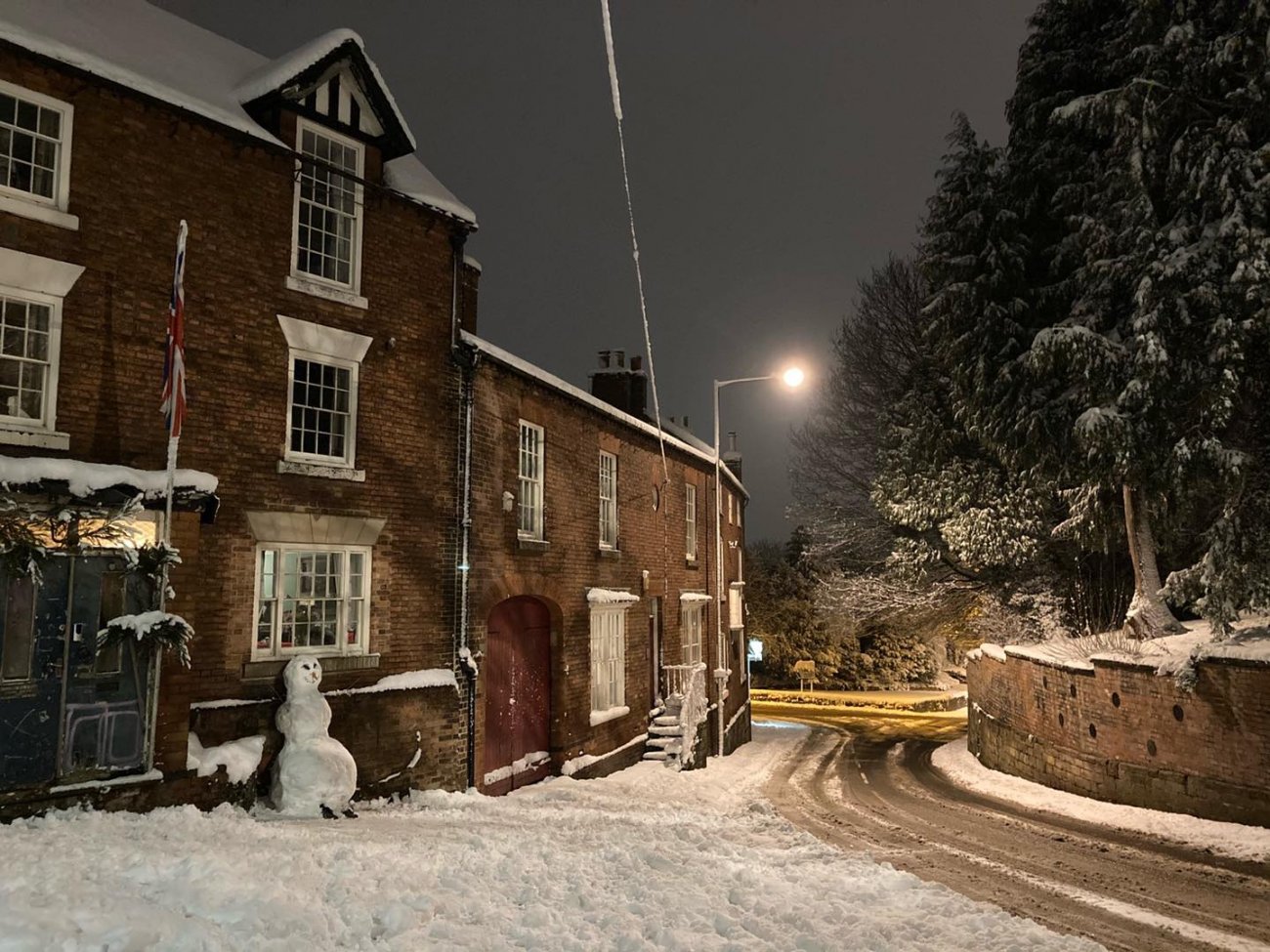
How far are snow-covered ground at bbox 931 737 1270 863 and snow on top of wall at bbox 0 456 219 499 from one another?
48.2 feet

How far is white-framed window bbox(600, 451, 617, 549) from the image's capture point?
18.6 meters

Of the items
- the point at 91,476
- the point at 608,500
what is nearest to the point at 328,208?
the point at 91,476

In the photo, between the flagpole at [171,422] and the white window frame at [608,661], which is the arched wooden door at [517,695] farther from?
the flagpole at [171,422]

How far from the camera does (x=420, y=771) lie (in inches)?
487

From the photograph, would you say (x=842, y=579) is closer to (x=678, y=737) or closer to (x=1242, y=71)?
(x=678, y=737)

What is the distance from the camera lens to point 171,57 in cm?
1155

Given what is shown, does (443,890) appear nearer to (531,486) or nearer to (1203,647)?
(531,486)

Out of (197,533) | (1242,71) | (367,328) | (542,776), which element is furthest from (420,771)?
(1242,71)

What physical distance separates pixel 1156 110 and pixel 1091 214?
3305 mm

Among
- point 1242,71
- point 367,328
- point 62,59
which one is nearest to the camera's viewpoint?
point 62,59

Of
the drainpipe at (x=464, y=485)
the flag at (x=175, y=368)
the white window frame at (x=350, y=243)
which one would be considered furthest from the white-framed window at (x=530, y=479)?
the flag at (x=175, y=368)

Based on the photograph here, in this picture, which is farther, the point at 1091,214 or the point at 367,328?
the point at 1091,214

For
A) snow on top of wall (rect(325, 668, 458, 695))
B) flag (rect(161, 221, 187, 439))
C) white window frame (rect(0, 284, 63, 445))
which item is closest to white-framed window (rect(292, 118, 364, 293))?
flag (rect(161, 221, 187, 439))

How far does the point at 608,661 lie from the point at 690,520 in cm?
731
